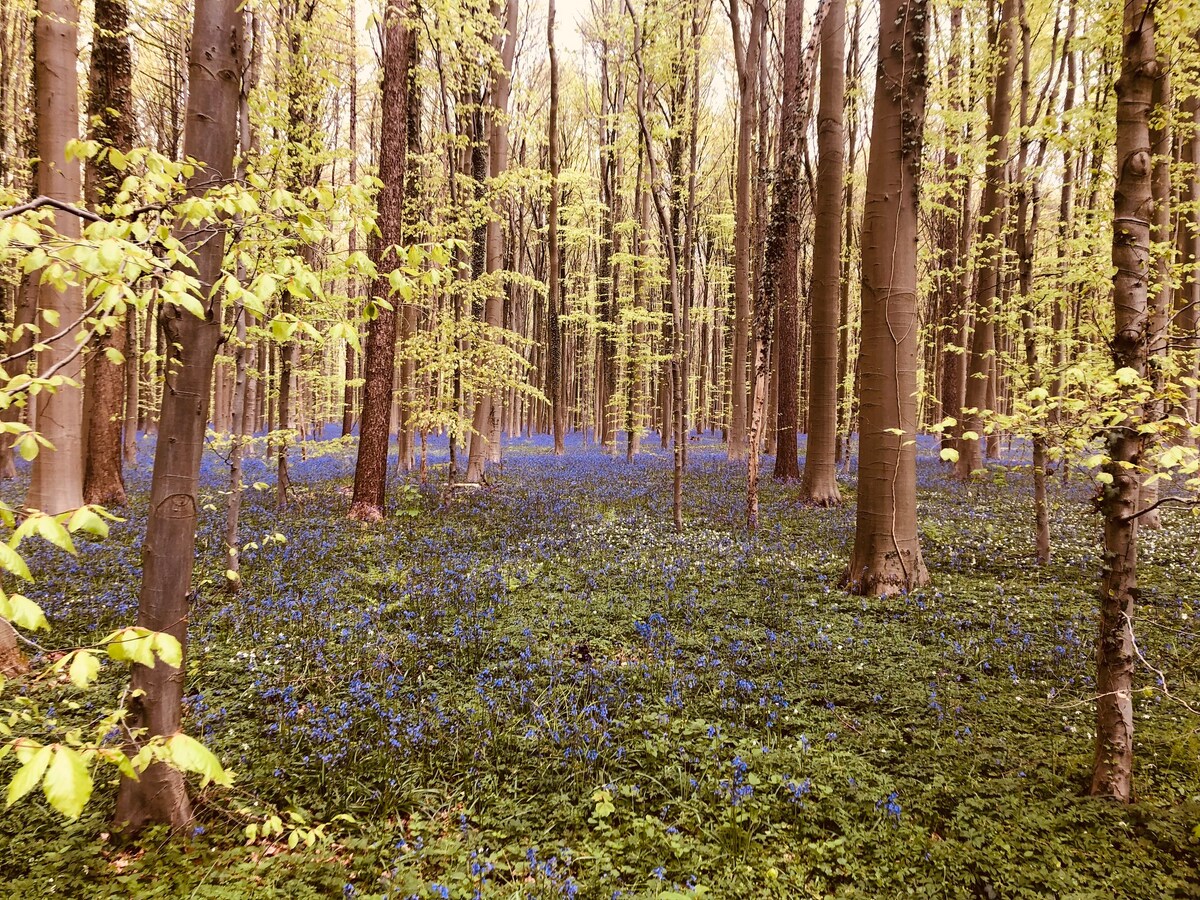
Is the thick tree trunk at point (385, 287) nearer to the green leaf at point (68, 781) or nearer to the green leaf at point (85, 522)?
the green leaf at point (85, 522)

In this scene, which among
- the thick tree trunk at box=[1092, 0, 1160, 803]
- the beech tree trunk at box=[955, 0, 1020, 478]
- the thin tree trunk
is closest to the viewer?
the thick tree trunk at box=[1092, 0, 1160, 803]

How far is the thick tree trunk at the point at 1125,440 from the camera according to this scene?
3.57 meters

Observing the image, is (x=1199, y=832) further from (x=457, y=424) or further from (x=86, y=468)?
(x=86, y=468)

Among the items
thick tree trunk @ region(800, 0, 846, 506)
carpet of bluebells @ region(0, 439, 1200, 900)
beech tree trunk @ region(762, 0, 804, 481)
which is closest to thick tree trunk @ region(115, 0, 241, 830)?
carpet of bluebells @ region(0, 439, 1200, 900)

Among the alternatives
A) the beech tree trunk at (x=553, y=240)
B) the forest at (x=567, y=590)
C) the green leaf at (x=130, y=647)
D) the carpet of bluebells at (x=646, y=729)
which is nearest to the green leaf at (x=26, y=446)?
the forest at (x=567, y=590)

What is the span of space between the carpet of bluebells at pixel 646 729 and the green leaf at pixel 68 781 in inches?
82.5

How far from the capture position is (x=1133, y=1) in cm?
449

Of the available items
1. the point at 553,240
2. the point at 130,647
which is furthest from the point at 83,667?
the point at 553,240

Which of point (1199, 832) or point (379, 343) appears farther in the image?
point (379, 343)

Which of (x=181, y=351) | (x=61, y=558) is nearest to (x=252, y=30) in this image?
(x=181, y=351)

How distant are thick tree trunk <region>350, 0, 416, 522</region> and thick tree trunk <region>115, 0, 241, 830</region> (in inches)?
310

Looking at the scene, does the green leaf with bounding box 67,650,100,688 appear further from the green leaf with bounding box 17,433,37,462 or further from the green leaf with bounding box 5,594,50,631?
the green leaf with bounding box 17,433,37,462

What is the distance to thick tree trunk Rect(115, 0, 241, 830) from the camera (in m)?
3.29

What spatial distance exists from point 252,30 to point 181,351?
7.40 meters
